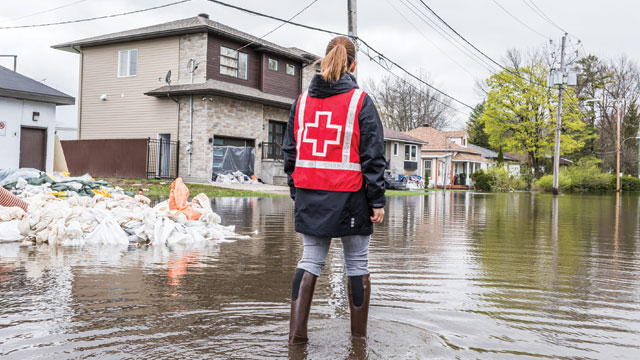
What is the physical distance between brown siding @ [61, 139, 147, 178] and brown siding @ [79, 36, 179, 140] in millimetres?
1205

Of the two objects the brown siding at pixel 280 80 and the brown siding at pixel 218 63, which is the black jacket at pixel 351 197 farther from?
the brown siding at pixel 280 80

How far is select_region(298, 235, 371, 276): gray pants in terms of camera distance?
3285 millimetres

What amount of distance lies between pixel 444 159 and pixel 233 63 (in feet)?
105

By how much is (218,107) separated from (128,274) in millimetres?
22014

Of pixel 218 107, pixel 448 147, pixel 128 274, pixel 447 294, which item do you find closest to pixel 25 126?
pixel 218 107

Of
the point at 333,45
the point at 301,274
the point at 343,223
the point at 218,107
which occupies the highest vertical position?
the point at 218,107

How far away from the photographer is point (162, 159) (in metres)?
27.0

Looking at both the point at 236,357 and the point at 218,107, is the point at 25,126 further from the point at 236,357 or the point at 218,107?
the point at 236,357

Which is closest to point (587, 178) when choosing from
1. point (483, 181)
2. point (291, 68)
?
point (483, 181)

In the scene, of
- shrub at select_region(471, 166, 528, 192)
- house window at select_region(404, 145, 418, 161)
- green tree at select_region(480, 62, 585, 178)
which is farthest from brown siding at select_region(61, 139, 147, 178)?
green tree at select_region(480, 62, 585, 178)

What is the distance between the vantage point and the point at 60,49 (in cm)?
3062

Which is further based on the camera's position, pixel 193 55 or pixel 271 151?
pixel 271 151

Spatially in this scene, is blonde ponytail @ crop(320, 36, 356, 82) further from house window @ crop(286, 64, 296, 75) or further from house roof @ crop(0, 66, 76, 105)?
house window @ crop(286, 64, 296, 75)

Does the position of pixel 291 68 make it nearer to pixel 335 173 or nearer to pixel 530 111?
pixel 530 111
